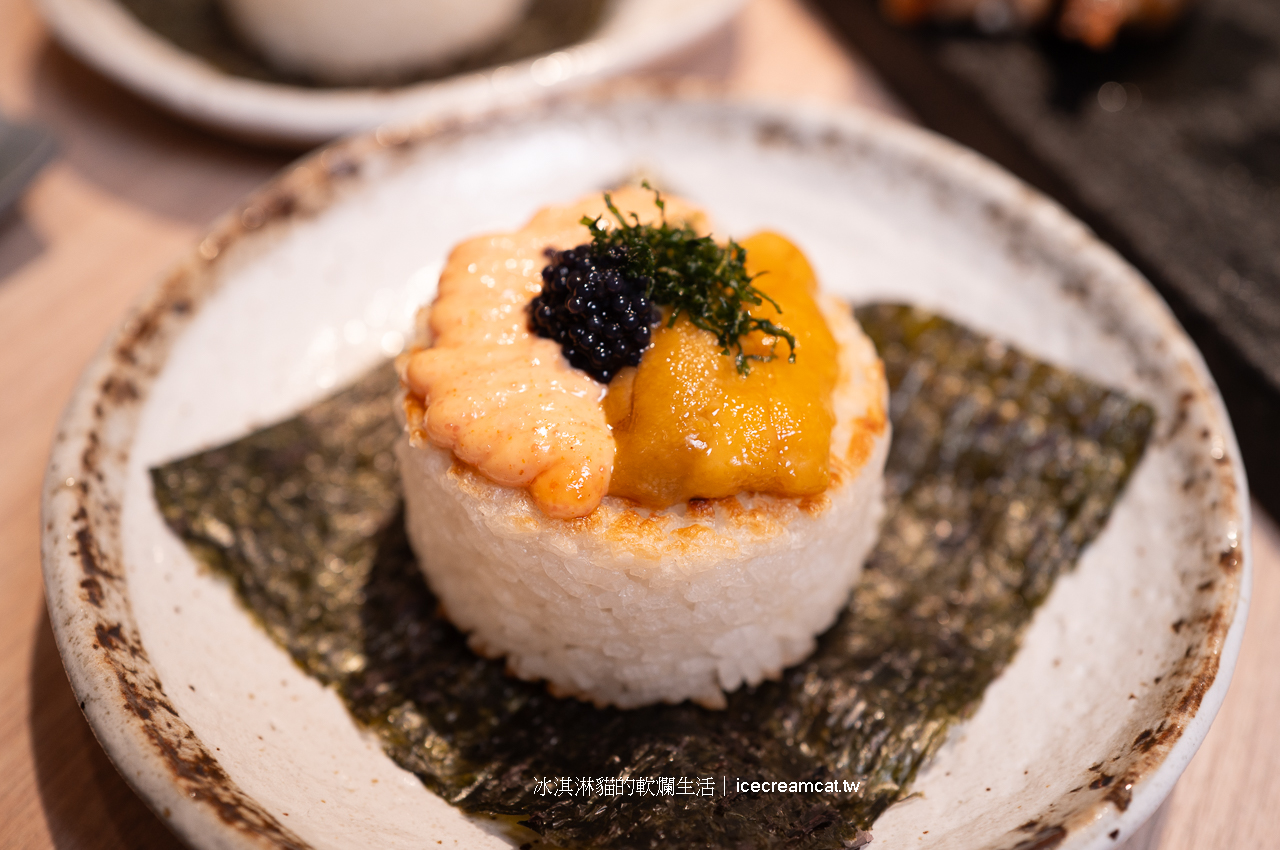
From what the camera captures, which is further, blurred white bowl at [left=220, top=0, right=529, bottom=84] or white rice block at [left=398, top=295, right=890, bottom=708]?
blurred white bowl at [left=220, top=0, right=529, bottom=84]

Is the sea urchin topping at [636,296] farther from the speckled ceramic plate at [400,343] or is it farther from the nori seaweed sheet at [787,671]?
the speckled ceramic plate at [400,343]

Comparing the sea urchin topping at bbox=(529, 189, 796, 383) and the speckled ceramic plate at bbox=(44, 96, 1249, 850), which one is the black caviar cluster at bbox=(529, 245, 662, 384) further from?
the speckled ceramic plate at bbox=(44, 96, 1249, 850)

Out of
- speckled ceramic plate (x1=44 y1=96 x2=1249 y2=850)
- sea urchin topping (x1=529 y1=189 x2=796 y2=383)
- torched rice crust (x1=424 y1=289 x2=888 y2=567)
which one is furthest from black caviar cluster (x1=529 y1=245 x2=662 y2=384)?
speckled ceramic plate (x1=44 y1=96 x2=1249 y2=850)

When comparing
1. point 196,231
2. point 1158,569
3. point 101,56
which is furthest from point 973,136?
point 101,56

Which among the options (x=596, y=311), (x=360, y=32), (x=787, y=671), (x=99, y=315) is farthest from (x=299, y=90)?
(x=787, y=671)

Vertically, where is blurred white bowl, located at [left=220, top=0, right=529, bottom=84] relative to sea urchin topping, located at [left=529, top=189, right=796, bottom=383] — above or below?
above

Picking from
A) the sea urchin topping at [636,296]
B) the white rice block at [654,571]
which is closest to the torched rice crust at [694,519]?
the white rice block at [654,571]
